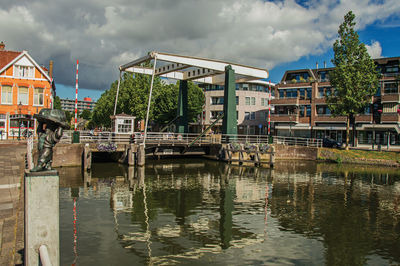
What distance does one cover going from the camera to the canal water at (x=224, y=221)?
9.04 m

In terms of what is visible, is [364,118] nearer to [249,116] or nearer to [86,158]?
[249,116]

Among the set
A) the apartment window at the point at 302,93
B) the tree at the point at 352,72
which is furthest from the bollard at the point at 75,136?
the apartment window at the point at 302,93

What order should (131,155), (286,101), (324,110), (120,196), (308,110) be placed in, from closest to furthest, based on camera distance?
1. (120,196)
2. (131,155)
3. (324,110)
4. (308,110)
5. (286,101)

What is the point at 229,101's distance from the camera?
1190 inches

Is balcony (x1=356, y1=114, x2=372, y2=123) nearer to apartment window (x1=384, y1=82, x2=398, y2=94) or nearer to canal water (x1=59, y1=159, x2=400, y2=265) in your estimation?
apartment window (x1=384, y1=82, x2=398, y2=94)

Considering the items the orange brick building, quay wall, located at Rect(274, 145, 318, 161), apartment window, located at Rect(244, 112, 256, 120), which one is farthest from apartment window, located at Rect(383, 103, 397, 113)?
the orange brick building

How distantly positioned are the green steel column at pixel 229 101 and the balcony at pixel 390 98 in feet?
77.6

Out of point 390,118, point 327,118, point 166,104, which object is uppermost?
point 166,104

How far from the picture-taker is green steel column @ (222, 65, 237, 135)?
2958 centimetres

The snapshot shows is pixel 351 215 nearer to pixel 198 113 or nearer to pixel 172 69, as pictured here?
pixel 172 69

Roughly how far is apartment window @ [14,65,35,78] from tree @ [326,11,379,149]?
34377 millimetres

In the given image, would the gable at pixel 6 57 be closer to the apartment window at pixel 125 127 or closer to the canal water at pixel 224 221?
the apartment window at pixel 125 127

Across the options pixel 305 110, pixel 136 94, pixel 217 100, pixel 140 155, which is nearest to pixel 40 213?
pixel 140 155

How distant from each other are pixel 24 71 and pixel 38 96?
3.19m
